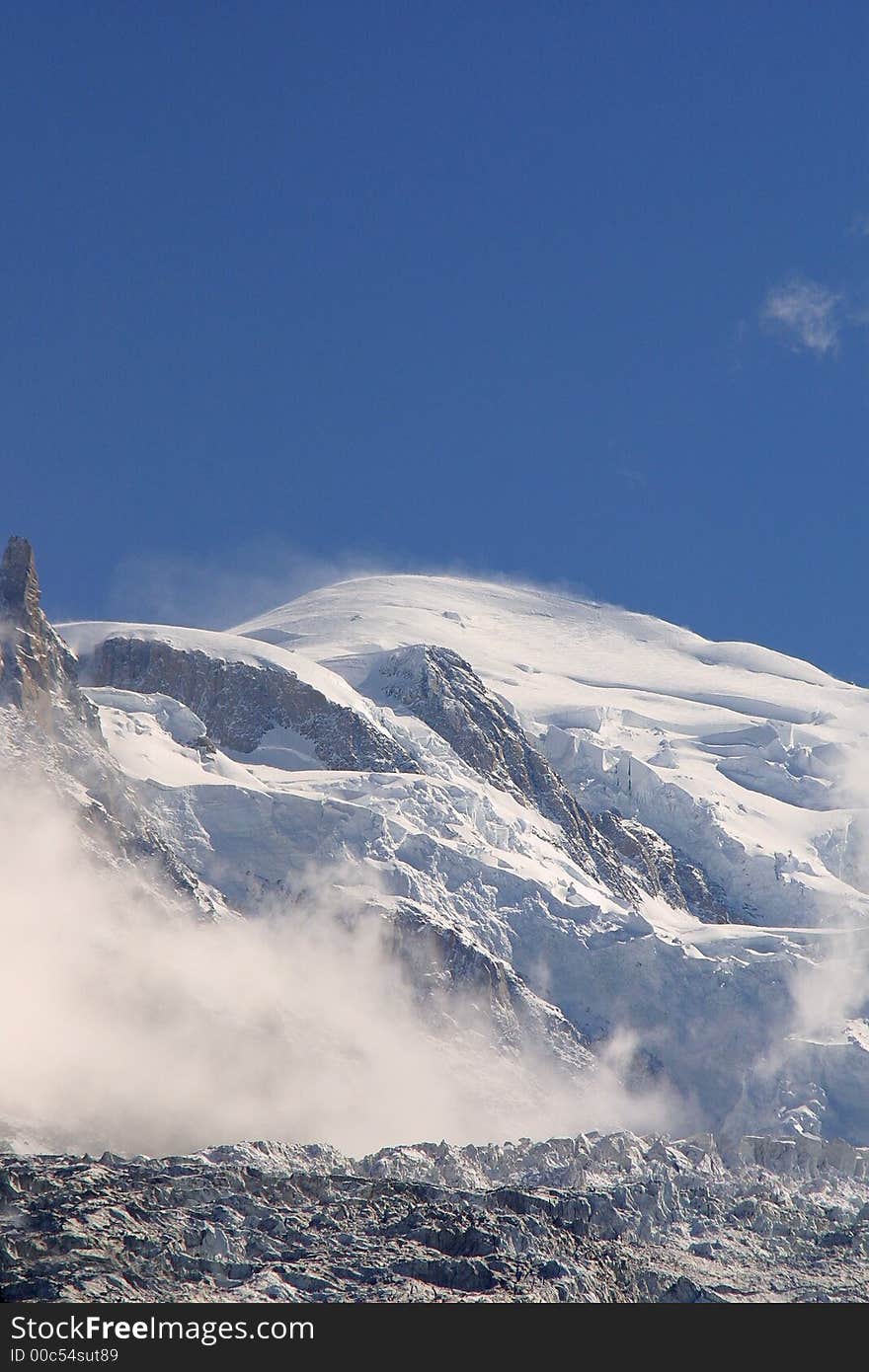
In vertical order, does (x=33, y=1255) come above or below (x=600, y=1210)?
below

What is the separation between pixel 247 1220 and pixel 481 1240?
19.0 m

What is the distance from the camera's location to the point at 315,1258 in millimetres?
163125
